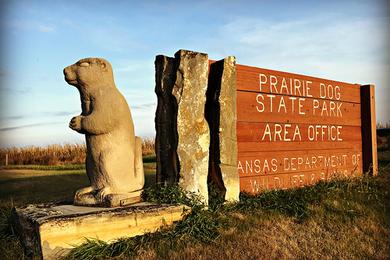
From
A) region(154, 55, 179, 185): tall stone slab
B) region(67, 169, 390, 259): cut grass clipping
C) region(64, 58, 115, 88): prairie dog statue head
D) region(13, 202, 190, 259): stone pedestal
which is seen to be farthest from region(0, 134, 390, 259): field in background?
region(64, 58, 115, 88): prairie dog statue head

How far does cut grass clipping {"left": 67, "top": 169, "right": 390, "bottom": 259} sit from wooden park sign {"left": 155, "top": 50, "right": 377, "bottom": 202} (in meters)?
0.23

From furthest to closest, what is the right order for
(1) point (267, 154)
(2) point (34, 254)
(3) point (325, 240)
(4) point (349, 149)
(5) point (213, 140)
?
1. (4) point (349, 149)
2. (1) point (267, 154)
3. (5) point (213, 140)
4. (3) point (325, 240)
5. (2) point (34, 254)

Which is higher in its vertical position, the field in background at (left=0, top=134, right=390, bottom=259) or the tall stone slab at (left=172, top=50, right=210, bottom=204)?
the tall stone slab at (left=172, top=50, right=210, bottom=204)

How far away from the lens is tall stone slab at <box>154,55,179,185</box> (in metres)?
4.81

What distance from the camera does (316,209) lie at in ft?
16.7

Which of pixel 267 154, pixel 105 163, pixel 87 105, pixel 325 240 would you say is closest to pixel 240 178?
pixel 267 154

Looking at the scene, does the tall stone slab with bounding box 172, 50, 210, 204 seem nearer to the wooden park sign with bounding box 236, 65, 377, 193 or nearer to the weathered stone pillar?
the weathered stone pillar

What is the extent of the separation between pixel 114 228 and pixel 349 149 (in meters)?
5.16

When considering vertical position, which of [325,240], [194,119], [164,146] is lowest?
[325,240]

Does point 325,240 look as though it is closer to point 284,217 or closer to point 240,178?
point 284,217

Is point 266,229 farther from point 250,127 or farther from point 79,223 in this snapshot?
point 79,223

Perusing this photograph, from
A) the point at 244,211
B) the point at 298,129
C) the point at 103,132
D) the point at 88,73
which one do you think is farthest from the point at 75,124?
the point at 298,129

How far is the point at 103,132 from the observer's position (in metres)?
4.38

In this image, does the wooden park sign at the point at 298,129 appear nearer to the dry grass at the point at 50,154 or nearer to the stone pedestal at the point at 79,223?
the stone pedestal at the point at 79,223
